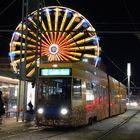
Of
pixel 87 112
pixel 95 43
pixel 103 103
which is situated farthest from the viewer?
pixel 95 43

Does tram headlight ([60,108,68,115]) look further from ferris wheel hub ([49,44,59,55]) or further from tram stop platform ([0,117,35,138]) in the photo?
ferris wheel hub ([49,44,59,55])

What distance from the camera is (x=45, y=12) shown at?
37.8m

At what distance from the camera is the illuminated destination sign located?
2014 cm

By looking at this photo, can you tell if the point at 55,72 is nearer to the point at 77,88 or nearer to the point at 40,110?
the point at 77,88

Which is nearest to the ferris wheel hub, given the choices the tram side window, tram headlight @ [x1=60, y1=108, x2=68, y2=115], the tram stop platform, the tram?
the tram

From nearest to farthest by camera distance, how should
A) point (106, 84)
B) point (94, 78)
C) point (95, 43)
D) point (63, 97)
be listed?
point (63, 97), point (94, 78), point (106, 84), point (95, 43)

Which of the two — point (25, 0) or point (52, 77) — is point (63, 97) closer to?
point (52, 77)

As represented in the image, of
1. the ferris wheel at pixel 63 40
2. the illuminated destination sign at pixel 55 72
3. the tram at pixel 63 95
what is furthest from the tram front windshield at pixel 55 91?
the ferris wheel at pixel 63 40

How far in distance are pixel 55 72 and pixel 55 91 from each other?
3.65ft

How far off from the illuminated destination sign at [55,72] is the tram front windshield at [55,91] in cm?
28

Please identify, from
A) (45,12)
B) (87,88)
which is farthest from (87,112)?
(45,12)

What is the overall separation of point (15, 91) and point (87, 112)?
32.1 ft

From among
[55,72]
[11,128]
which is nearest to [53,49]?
[55,72]

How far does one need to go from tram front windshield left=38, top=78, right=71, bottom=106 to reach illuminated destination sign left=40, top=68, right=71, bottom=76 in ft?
0.92
